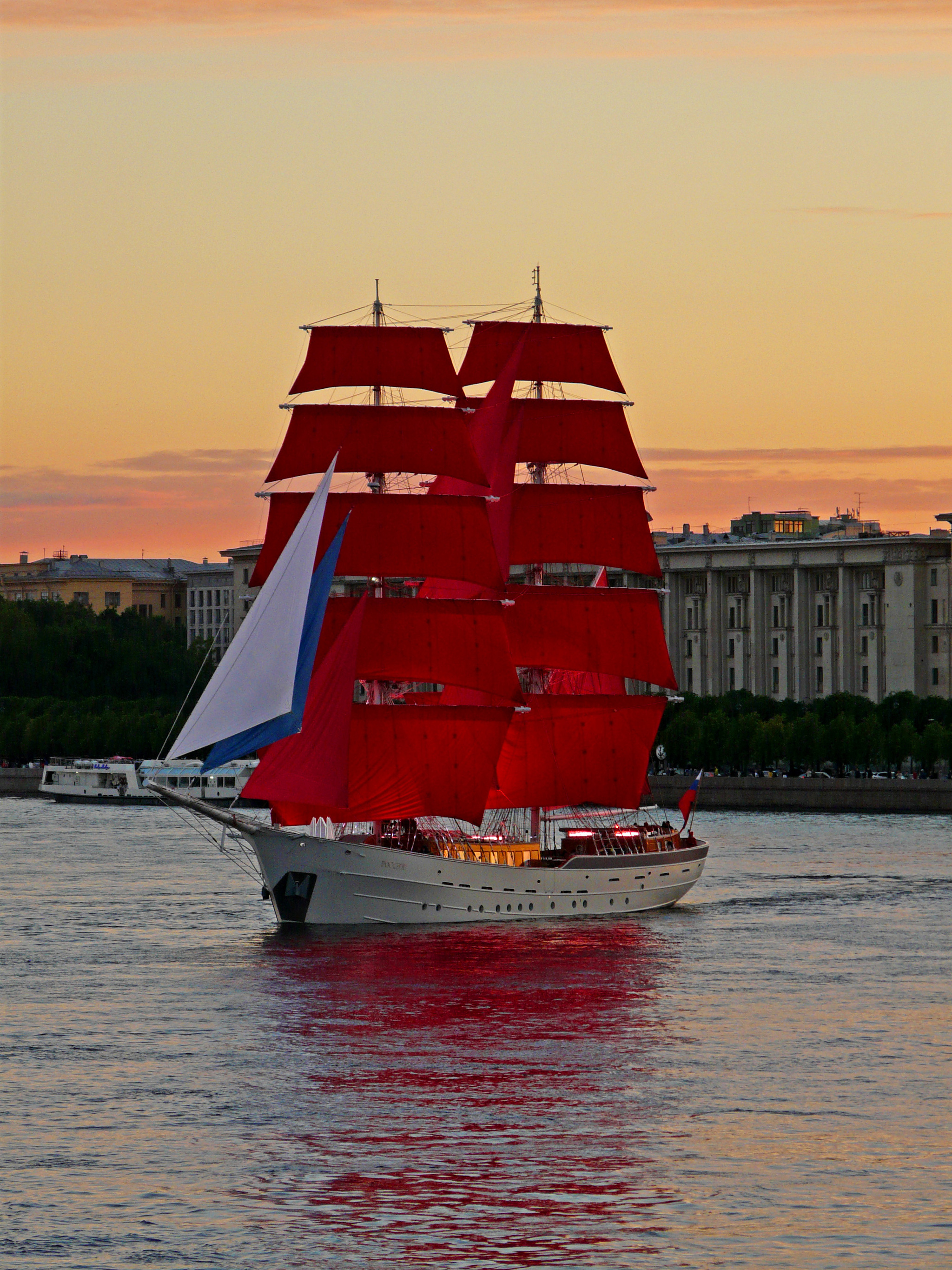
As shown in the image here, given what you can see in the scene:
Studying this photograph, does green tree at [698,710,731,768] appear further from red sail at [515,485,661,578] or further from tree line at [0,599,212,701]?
red sail at [515,485,661,578]

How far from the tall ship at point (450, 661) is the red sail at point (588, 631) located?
6 centimetres

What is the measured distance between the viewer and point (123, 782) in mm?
134500

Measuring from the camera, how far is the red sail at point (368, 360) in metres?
55.8

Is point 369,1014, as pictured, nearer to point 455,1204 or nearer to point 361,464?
point 455,1204

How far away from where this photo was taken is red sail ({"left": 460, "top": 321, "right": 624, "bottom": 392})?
61.2m

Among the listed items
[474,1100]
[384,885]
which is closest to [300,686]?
[384,885]

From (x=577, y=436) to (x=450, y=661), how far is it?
898cm

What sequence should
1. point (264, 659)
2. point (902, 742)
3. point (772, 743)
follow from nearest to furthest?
point (264, 659)
point (902, 742)
point (772, 743)

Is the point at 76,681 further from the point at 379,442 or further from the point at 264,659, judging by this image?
the point at 264,659

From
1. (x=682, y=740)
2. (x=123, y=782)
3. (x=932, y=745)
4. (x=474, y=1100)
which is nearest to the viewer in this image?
(x=474, y=1100)

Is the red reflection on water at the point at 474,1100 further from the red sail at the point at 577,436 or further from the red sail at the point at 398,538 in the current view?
the red sail at the point at 577,436

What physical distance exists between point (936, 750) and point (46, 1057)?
86.6 metres

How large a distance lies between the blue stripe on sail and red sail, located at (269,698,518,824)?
0.98m

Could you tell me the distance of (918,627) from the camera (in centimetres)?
13938
